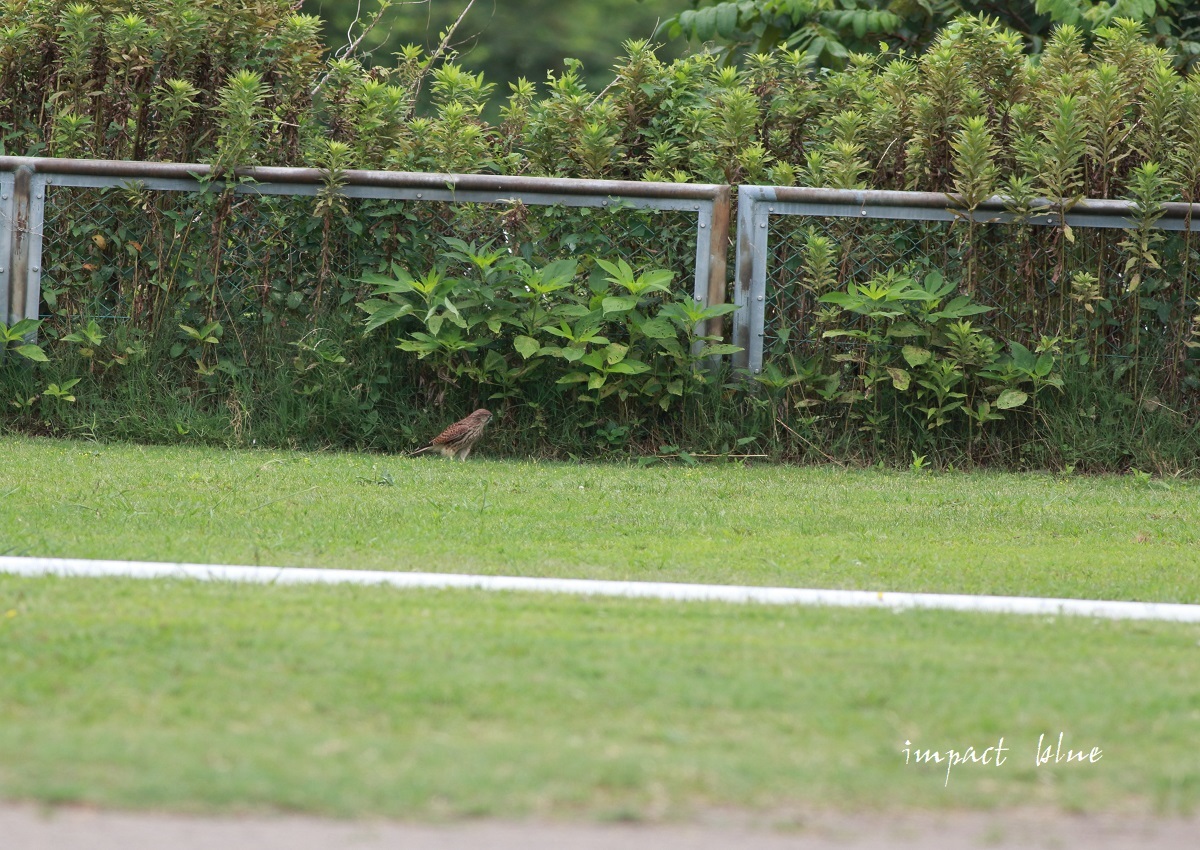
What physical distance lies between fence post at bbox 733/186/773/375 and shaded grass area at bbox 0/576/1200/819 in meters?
3.97

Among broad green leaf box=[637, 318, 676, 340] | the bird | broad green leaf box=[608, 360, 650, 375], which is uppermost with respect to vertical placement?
broad green leaf box=[637, 318, 676, 340]

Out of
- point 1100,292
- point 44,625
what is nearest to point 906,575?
point 44,625

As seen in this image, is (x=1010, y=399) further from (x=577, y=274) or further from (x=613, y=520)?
(x=613, y=520)

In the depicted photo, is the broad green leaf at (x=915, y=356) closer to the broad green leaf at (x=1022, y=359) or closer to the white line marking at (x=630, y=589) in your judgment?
the broad green leaf at (x=1022, y=359)

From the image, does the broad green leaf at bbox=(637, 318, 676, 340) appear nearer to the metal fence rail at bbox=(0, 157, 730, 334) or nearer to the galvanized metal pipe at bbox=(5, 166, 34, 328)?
the metal fence rail at bbox=(0, 157, 730, 334)

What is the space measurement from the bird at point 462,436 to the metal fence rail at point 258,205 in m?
1.25

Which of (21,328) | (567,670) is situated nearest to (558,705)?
(567,670)

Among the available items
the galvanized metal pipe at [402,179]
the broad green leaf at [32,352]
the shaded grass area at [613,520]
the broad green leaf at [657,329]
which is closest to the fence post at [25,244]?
the galvanized metal pipe at [402,179]

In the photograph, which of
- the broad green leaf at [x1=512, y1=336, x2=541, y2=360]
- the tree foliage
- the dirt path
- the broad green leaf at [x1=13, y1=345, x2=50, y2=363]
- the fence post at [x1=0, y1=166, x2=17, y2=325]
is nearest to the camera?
the dirt path

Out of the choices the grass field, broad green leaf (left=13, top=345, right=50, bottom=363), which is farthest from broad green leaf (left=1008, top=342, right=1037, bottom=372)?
broad green leaf (left=13, top=345, right=50, bottom=363)

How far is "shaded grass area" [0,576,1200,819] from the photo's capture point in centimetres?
289

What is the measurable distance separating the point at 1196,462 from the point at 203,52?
650 centimetres

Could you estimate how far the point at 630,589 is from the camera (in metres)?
4.86

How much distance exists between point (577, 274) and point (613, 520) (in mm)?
2588
